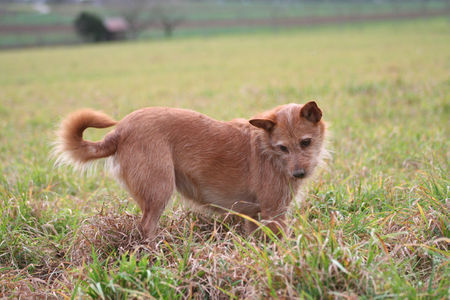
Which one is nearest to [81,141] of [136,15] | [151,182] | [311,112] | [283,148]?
[151,182]

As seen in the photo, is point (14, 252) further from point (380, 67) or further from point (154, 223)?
Answer: point (380, 67)

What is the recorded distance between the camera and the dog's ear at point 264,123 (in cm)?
294

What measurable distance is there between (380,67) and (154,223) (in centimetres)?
1186


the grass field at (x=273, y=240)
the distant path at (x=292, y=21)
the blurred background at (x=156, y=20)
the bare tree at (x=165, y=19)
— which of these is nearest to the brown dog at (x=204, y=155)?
the grass field at (x=273, y=240)

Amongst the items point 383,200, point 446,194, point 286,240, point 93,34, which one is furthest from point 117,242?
point 93,34

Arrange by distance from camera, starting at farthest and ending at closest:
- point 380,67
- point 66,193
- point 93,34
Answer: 1. point 93,34
2. point 380,67
3. point 66,193

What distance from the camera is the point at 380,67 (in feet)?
41.8

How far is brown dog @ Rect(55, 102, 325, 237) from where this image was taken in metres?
2.90

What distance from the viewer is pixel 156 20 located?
196 feet

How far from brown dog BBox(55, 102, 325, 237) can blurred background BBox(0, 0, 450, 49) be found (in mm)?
44020

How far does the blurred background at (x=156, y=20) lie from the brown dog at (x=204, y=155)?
44020 mm

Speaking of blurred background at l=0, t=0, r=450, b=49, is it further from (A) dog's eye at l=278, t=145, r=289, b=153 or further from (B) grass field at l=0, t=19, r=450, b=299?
(A) dog's eye at l=278, t=145, r=289, b=153

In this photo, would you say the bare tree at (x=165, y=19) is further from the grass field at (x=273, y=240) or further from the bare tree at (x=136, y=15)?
the grass field at (x=273, y=240)

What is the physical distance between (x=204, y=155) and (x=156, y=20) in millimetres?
61023
